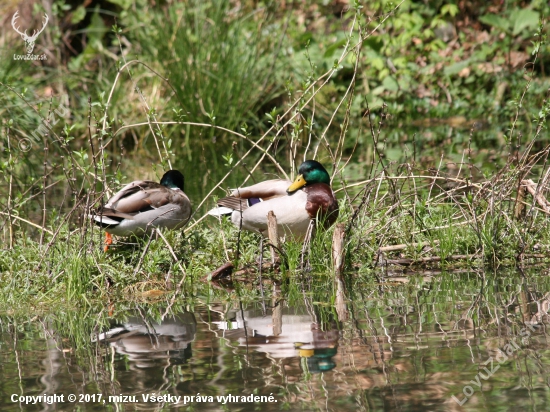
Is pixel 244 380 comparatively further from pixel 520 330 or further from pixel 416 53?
pixel 416 53

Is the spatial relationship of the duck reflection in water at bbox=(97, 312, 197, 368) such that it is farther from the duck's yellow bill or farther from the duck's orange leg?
the duck's yellow bill

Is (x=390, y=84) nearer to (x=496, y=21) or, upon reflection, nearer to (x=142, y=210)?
(x=496, y=21)

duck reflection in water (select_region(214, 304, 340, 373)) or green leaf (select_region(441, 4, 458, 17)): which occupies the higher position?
green leaf (select_region(441, 4, 458, 17))

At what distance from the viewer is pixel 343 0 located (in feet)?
59.0

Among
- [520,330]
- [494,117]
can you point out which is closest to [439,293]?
[520,330]

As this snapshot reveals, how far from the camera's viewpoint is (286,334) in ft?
14.5

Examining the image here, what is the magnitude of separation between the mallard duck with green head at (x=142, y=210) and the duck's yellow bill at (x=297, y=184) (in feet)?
2.45

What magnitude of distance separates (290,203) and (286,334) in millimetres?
1775

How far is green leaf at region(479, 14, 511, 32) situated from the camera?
1556 cm

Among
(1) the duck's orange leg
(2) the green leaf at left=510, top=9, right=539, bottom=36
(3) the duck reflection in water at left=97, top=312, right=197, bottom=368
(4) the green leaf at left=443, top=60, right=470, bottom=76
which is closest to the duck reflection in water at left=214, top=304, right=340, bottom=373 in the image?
(3) the duck reflection in water at left=97, top=312, right=197, bottom=368

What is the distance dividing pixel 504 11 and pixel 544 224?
35.9 feet

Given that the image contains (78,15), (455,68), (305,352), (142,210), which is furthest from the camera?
(78,15)

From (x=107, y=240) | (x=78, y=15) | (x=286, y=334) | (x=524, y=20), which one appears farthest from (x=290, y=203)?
(x=78, y=15)

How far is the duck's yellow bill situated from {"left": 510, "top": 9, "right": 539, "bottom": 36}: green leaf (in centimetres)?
A: 1000
